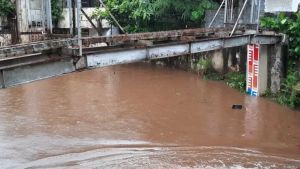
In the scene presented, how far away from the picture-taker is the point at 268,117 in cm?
1240

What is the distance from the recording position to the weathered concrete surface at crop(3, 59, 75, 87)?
22.8ft

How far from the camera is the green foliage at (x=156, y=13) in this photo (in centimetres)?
1900

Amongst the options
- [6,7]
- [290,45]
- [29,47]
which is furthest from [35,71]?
[6,7]

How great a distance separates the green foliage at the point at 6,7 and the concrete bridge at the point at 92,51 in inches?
626

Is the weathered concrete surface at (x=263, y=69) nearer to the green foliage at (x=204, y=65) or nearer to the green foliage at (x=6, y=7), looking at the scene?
the green foliage at (x=204, y=65)

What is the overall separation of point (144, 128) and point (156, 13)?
32.7 ft

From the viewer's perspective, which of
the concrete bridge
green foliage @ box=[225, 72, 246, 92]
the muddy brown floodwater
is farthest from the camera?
green foliage @ box=[225, 72, 246, 92]

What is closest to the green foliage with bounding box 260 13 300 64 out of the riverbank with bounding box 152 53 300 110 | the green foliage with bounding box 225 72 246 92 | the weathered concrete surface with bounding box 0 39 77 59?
the riverbank with bounding box 152 53 300 110

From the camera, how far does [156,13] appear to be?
20.1m

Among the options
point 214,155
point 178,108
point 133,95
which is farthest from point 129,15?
point 214,155

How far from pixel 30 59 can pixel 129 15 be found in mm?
14581

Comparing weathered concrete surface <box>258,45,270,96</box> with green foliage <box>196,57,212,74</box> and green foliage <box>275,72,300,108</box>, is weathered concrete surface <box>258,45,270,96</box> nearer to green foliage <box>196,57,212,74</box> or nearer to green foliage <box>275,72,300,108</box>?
green foliage <box>275,72,300,108</box>

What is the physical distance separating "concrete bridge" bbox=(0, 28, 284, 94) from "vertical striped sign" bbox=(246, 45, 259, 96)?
1477 mm

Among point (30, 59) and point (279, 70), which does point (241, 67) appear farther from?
point (30, 59)
